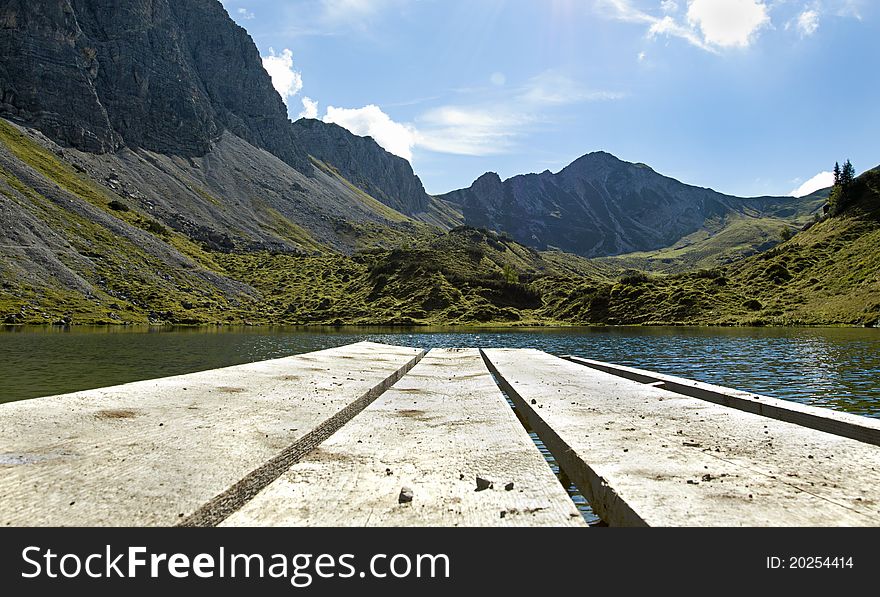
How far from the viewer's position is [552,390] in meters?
17.6

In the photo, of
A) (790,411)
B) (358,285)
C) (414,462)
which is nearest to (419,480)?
(414,462)

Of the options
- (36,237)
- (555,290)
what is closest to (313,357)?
(36,237)

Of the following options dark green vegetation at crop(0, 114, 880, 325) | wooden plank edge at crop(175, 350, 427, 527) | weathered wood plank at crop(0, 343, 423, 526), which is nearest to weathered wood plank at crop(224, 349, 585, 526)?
wooden plank edge at crop(175, 350, 427, 527)

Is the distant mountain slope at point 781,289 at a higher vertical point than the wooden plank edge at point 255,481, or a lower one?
higher

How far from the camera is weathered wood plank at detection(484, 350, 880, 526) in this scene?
18.9 feet

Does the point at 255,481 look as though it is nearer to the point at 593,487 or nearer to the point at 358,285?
the point at 593,487

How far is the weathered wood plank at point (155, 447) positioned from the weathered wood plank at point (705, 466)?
4.71 m

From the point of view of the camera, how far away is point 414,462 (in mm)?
8117

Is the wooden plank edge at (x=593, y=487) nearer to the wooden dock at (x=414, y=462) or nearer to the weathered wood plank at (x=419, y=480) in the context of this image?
the wooden dock at (x=414, y=462)

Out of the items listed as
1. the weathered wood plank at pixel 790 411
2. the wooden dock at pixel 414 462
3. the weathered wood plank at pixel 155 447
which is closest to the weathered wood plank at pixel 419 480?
the wooden dock at pixel 414 462

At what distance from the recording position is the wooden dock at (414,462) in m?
5.76

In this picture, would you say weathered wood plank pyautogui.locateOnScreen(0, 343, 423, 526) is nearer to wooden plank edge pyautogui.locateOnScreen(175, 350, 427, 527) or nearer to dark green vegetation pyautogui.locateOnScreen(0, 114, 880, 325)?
wooden plank edge pyautogui.locateOnScreen(175, 350, 427, 527)
